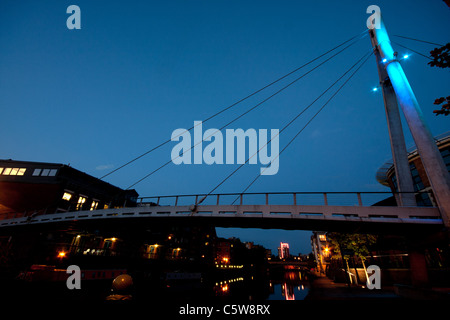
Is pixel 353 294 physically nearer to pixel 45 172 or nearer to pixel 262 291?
pixel 262 291

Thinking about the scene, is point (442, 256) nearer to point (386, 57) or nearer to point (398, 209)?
point (398, 209)

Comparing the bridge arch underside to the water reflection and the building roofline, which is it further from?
the building roofline

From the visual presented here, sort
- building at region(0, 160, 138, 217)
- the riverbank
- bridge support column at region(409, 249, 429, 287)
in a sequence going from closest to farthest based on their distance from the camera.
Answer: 1. bridge support column at region(409, 249, 429, 287)
2. the riverbank
3. building at region(0, 160, 138, 217)

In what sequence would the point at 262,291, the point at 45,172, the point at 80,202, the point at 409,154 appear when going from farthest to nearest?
1. the point at 262,291
2. the point at 80,202
3. the point at 45,172
4. the point at 409,154

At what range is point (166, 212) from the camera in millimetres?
18609

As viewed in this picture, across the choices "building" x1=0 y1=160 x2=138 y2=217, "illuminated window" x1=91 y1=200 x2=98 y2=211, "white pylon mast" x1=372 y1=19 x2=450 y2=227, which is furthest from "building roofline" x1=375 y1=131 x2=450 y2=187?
"illuminated window" x1=91 y1=200 x2=98 y2=211

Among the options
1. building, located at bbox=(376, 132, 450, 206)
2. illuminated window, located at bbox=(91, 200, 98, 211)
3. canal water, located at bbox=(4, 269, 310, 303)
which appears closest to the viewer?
canal water, located at bbox=(4, 269, 310, 303)

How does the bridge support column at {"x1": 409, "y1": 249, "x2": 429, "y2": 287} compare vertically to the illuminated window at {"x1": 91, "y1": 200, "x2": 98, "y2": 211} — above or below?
below

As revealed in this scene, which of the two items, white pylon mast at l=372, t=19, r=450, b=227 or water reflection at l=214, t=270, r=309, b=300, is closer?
white pylon mast at l=372, t=19, r=450, b=227

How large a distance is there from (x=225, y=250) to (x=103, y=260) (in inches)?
3281

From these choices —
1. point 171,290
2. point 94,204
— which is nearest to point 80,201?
point 94,204

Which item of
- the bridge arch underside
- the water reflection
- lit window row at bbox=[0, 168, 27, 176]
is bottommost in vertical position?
the water reflection
